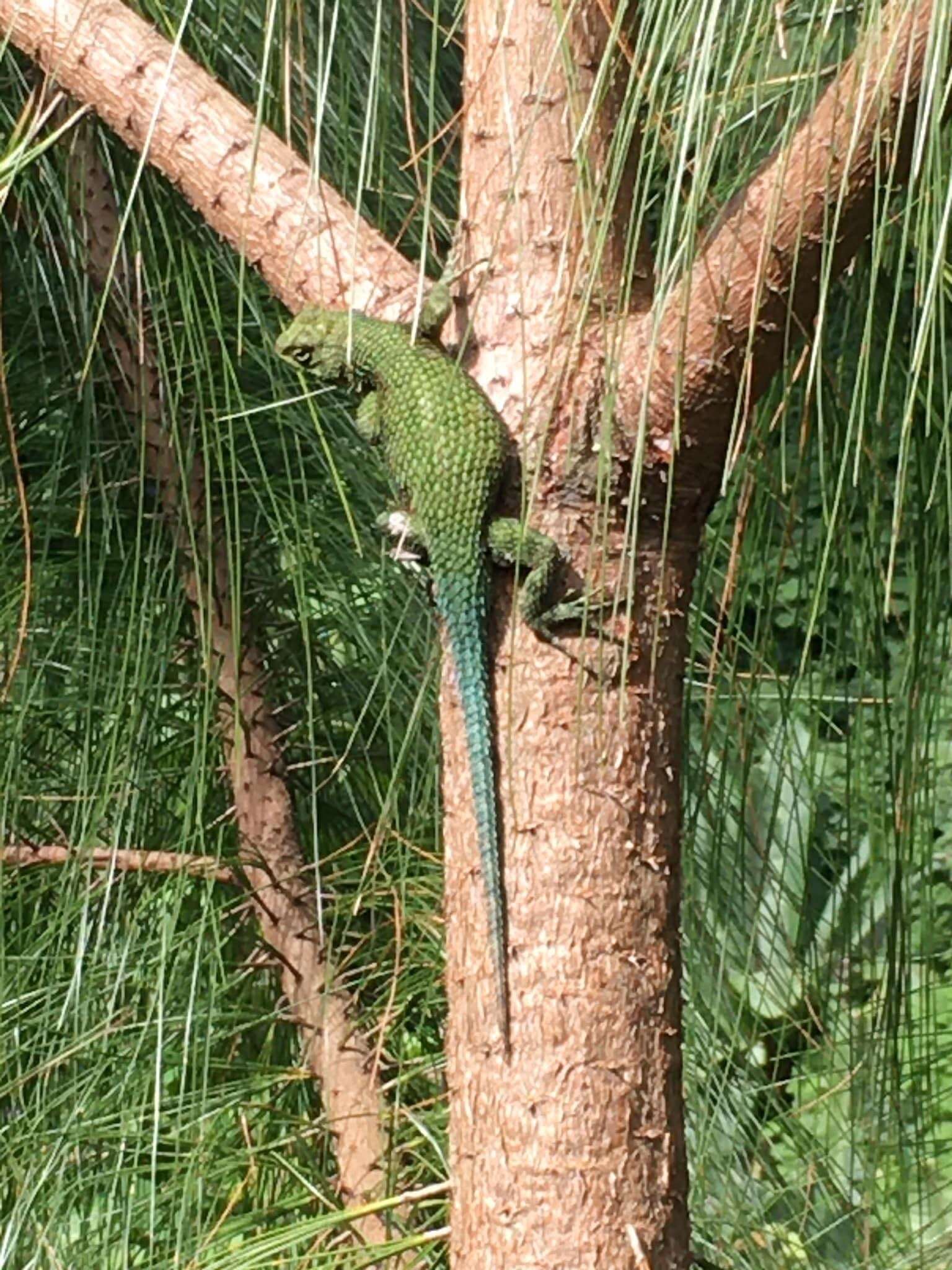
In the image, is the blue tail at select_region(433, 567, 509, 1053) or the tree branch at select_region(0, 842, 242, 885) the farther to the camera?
the tree branch at select_region(0, 842, 242, 885)

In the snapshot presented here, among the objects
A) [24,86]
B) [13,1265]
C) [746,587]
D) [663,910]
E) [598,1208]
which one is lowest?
[13,1265]

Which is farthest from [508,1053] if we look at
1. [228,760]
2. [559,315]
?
[228,760]

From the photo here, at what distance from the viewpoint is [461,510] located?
655 mm

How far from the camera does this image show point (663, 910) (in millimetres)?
639

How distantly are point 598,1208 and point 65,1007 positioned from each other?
Answer: 33 centimetres

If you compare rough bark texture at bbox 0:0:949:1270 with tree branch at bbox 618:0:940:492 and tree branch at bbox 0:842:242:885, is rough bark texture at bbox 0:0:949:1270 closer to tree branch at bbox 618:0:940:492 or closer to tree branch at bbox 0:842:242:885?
tree branch at bbox 618:0:940:492

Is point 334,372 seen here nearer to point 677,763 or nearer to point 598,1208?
point 677,763

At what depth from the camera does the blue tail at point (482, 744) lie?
0.62m

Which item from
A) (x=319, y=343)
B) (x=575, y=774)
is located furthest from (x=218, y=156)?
(x=575, y=774)

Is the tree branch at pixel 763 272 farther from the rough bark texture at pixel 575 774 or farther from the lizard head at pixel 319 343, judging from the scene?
the lizard head at pixel 319 343

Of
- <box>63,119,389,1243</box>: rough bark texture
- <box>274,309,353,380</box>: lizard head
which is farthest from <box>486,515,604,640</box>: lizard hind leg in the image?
<box>63,119,389,1243</box>: rough bark texture

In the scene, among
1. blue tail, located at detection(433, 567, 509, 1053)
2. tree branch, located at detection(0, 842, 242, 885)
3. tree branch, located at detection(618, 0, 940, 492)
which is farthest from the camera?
tree branch, located at detection(0, 842, 242, 885)

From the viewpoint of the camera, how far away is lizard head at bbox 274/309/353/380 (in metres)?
0.72

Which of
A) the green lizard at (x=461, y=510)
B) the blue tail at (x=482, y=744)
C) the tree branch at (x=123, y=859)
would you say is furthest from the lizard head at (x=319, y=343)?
the tree branch at (x=123, y=859)
